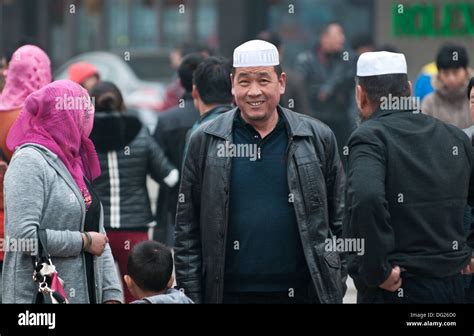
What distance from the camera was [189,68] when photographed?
8.22 metres

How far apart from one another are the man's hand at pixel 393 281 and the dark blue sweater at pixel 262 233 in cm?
36

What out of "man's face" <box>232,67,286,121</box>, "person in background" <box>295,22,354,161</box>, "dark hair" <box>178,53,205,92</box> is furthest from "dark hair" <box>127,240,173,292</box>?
"person in background" <box>295,22,354,161</box>

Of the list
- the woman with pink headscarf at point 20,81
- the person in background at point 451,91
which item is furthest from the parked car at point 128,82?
the woman with pink headscarf at point 20,81

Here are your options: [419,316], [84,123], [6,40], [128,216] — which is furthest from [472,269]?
[6,40]

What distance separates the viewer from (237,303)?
5426 mm

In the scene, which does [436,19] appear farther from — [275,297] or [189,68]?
[275,297]

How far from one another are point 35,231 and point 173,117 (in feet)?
9.98

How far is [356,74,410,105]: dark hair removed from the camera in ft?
17.7

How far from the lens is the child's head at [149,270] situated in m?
5.31

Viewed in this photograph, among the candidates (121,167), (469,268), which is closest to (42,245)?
(469,268)

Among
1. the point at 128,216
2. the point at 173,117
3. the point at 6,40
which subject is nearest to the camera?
the point at 128,216

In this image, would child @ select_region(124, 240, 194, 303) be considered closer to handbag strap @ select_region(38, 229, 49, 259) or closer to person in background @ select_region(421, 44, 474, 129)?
handbag strap @ select_region(38, 229, 49, 259)

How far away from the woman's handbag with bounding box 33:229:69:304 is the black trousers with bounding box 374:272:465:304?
1347mm

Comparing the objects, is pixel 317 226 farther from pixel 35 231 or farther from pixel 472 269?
pixel 35 231
